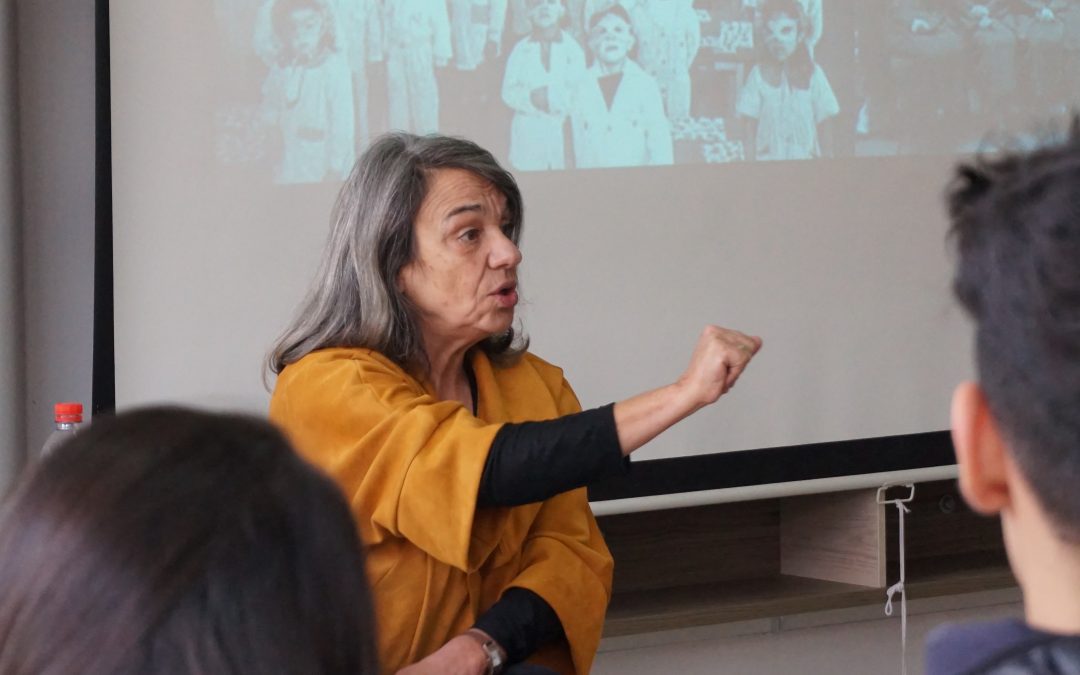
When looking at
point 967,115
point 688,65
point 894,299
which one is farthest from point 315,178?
point 967,115

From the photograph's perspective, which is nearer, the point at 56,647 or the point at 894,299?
the point at 56,647

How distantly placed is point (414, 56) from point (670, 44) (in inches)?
24.5

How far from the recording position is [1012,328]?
0.69m

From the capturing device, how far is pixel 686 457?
281 centimetres

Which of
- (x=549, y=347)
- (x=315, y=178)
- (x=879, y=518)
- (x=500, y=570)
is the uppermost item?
(x=315, y=178)

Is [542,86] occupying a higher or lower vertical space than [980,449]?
higher

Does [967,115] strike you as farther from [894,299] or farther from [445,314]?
[445,314]

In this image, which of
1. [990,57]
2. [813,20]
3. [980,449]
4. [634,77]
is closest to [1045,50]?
[990,57]

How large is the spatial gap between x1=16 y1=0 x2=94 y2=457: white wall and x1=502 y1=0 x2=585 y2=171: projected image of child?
2.76 feet

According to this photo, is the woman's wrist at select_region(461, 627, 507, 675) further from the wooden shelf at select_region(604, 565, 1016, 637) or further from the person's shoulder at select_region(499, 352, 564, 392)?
the wooden shelf at select_region(604, 565, 1016, 637)

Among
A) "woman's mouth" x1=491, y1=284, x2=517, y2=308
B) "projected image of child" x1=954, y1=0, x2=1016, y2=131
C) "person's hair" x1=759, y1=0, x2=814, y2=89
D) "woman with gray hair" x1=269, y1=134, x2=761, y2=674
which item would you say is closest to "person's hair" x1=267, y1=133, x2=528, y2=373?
"woman with gray hair" x1=269, y1=134, x2=761, y2=674

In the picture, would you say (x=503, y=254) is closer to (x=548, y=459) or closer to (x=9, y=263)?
(x=548, y=459)

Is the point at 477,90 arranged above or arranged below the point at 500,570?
above

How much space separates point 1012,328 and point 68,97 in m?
2.14
